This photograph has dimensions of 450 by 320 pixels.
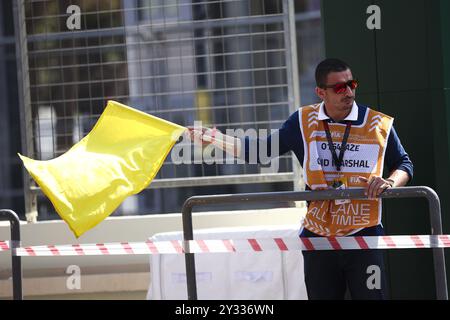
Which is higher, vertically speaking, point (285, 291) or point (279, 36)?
point (279, 36)

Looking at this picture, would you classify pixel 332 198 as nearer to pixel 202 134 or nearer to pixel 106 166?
pixel 202 134

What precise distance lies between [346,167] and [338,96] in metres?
0.38

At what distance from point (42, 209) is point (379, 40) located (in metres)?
3.73

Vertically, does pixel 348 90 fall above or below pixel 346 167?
above

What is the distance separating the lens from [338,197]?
17.2ft

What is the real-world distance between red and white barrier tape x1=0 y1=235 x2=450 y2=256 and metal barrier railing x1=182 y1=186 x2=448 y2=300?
75 millimetres

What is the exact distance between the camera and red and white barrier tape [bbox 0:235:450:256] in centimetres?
525

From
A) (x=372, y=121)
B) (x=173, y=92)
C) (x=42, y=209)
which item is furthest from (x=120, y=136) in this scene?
(x=42, y=209)

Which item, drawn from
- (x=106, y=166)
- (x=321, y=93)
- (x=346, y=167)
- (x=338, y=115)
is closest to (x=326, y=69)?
(x=321, y=93)

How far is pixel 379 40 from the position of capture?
6703mm

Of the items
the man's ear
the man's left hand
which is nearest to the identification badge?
the man's left hand

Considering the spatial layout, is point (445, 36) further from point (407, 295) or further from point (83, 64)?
point (83, 64)

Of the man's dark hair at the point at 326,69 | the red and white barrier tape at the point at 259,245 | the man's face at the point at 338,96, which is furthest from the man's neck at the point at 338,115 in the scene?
the red and white barrier tape at the point at 259,245

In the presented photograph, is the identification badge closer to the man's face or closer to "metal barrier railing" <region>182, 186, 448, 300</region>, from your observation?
"metal barrier railing" <region>182, 186, 448, 300</region>
